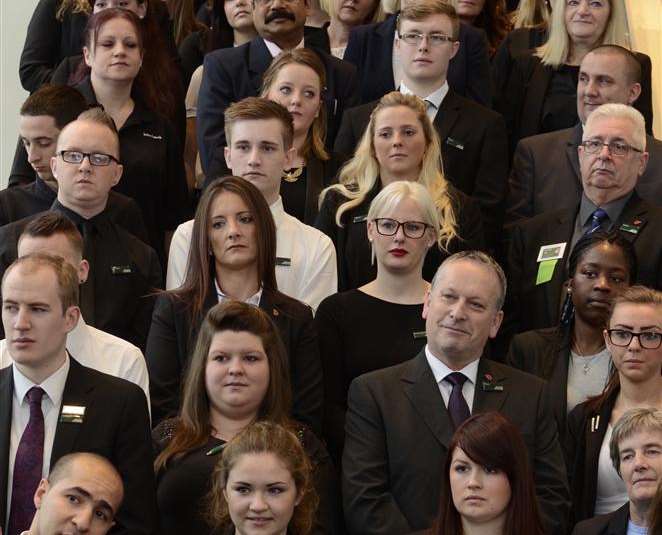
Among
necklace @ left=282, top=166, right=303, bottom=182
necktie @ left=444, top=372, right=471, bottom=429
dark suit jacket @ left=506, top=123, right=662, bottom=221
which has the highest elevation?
dark suit jacket @ left=506, top=123, right=662, bottom=221

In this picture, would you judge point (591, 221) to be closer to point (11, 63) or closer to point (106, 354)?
point (106, 354)

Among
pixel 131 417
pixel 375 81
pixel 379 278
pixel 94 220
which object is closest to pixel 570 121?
pixel 375 81

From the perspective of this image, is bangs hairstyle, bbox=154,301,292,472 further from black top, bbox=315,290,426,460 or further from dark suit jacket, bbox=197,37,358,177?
dark suit jacket, bbox=197,37,358,177

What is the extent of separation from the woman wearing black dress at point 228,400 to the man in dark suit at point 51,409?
0.22 metres

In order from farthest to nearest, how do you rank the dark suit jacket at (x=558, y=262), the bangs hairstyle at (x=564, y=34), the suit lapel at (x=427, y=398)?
the bangs hairstyle at (x=564, y=34)
the dark suit jacket at (x=558, y=262)
the suit lapel at (x=427, y=398)

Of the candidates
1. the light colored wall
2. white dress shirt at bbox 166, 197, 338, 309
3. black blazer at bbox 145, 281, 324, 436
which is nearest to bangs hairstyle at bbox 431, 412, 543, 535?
black blazer at bbox 145, 281, 324, 436

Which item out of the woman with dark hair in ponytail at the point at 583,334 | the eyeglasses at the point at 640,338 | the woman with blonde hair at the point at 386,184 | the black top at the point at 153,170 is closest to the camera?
the eyeglasses at the point at 640,338

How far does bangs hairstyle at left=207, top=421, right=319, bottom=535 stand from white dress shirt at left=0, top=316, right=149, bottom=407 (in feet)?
1.89

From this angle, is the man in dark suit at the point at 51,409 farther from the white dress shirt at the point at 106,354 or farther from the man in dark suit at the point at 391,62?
the man in dark suit at the point at 391,62

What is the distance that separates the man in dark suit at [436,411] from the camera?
6.04 metres

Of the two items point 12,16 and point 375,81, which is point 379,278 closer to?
point 375,81

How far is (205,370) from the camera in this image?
6.21 meters

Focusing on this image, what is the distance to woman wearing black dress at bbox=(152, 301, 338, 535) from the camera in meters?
6.12

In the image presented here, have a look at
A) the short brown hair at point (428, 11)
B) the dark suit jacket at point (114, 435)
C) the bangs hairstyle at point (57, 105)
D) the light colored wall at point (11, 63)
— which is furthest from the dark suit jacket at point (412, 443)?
the light colored wall at point (11, 63)
